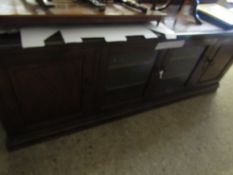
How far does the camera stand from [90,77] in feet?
3.34

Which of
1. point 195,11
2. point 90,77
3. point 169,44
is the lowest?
point 90,77

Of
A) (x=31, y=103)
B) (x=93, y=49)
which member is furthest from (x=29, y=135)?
(x=93, y=49)

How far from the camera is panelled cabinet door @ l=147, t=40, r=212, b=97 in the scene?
1.18 metres

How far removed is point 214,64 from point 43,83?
4.66 feet

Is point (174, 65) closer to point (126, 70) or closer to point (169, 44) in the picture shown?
point (169, 44)

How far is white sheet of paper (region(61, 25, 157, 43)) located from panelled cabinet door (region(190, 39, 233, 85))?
2.33 feet

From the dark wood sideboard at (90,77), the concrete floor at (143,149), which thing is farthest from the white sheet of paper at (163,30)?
the concrete floor at (143,149)

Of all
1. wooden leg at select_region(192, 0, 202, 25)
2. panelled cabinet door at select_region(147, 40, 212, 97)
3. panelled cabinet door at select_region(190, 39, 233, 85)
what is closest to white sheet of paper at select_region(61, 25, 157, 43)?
panelled cabinet door at select_region(147, 40, 212, 97)

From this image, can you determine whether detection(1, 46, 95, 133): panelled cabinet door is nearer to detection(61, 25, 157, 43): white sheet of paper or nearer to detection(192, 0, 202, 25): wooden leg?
detection(61, 25, 157, 43): white sheet of paper

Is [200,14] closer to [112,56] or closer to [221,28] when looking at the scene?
[221,28]

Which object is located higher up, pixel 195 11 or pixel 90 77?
pixel 195 11

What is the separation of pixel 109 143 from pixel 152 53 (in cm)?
70

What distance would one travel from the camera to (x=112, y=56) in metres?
1.00

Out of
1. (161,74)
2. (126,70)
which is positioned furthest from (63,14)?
(161,74)
